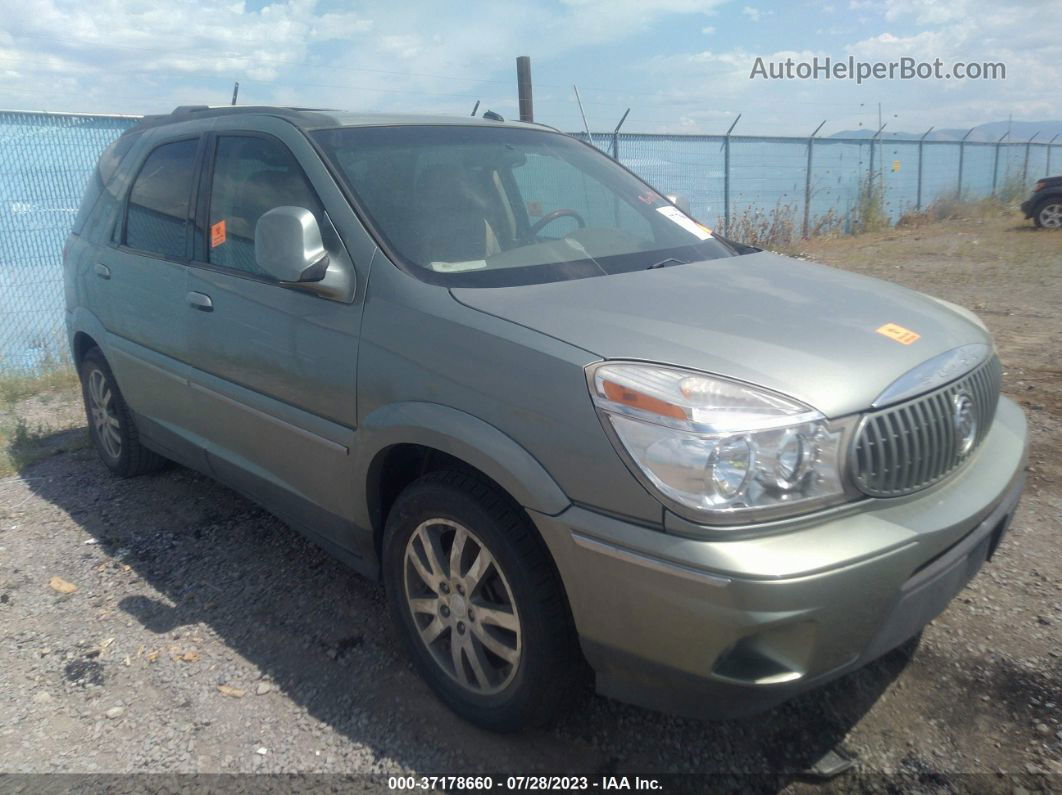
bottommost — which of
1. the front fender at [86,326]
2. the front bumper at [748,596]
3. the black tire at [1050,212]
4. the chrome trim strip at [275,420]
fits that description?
the black tire at [1050,212]

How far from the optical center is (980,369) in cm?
257

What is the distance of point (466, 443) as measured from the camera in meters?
2.34

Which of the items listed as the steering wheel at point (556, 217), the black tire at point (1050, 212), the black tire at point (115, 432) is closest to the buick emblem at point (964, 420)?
the steering wheel at point (556, 217)

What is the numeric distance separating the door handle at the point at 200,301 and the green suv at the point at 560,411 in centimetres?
1

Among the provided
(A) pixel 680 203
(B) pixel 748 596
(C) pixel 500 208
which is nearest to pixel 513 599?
(B) pixel 748 596

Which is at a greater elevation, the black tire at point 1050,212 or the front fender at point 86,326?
the front fender at point 86,326

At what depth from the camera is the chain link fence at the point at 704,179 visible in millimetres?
8062

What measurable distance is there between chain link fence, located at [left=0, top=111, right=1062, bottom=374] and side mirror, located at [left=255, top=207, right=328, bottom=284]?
6307mm

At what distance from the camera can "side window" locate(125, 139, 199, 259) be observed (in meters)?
3.80

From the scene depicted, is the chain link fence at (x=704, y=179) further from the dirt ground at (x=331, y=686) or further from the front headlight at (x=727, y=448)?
the front headlight at (x=727, y=448)

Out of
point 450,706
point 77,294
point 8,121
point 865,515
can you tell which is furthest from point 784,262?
point 8,121

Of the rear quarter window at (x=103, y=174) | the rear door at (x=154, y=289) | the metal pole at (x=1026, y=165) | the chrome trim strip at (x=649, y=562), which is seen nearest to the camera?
the chrome trim strip at (x=649, y=562)

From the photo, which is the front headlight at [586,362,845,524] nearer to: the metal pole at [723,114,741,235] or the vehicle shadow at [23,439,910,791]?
the vehicle shadow at [23,439,910,791]

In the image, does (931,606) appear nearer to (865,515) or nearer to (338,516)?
(865,515)
